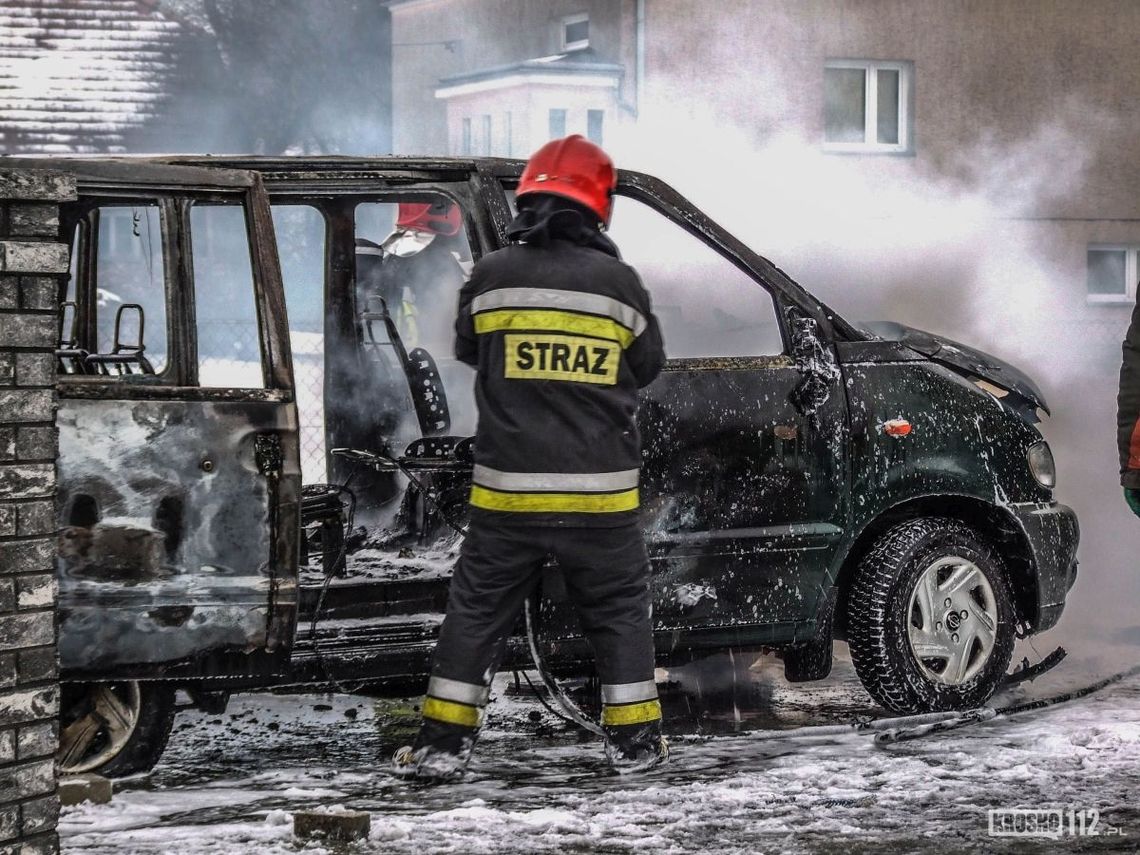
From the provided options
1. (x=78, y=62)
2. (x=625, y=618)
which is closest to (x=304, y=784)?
(x=625, y=618)

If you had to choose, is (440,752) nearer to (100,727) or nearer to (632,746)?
(632,746)

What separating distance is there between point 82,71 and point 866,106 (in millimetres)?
16155

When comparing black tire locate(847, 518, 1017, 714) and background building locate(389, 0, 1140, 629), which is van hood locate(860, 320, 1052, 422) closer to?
black tire locate(847, 518, 1017, 714)

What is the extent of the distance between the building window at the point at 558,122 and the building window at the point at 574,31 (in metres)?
1.62

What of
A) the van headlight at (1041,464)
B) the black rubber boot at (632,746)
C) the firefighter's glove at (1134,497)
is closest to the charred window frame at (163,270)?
the black rubber boot at (632,746)

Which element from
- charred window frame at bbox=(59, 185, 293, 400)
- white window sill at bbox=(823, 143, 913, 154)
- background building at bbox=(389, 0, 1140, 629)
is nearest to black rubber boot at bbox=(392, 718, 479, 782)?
charred window frame at bbox=(59, 185, 293, 400)

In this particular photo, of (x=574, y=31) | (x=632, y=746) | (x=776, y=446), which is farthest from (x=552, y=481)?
(x=574, y=31)

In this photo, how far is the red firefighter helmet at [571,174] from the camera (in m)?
5.12

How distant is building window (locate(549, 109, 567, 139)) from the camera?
18281mm

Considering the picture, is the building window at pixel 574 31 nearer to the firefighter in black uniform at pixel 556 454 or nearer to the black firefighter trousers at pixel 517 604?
the firefighter in black uniform at pixel 556 454

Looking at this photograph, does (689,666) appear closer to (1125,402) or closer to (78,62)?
(1125,402)

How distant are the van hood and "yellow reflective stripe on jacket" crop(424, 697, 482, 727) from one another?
221 centimetres

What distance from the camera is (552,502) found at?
508 centimetres

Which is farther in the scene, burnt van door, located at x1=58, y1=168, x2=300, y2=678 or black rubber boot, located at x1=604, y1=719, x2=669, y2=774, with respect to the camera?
black rubber boot, located at x1=604, y1=719, x2=669, y2=774
